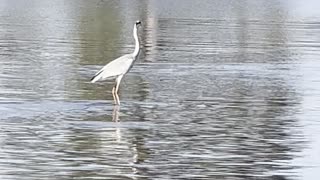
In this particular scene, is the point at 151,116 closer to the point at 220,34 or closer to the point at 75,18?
the point at 220,34

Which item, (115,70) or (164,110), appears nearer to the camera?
(164,110)

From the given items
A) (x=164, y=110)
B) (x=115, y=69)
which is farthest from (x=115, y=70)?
(x=164, y=110)

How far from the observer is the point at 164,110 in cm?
1819

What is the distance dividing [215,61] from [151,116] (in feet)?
36.1

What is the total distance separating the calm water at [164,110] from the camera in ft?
42.5

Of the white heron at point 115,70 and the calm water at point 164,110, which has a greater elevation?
the white heron at point 115,70

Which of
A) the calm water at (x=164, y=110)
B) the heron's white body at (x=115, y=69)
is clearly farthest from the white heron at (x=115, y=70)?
the calm water at (x=164, y=110)

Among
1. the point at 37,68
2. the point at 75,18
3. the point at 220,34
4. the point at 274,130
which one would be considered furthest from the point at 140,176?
the point at 75,18

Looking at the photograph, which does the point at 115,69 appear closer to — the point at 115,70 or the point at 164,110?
the point at 115,70

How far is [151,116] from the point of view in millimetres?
17375

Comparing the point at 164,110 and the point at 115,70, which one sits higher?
the point at 115,70

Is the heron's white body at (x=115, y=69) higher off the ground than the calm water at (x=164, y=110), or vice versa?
the heron's white body at (x=115, y=69)

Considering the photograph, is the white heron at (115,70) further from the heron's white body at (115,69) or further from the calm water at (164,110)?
the calm water at (164,110)

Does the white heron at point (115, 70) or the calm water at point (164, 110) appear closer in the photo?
the calm water at point (164, 110)
